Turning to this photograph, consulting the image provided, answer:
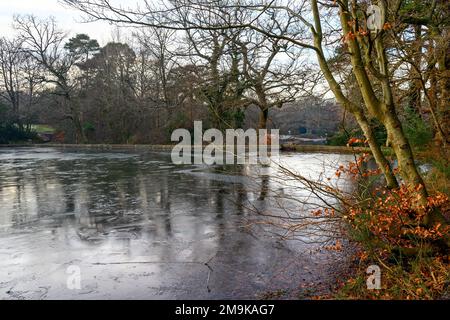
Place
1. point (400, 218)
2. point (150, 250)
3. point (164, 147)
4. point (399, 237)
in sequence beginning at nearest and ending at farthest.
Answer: point (400, 218) < point (399, 237) < point (150, 250) < point (164, 147)

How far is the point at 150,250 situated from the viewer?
4.74 metres

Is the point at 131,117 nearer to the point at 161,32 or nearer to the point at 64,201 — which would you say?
the point at 161,32

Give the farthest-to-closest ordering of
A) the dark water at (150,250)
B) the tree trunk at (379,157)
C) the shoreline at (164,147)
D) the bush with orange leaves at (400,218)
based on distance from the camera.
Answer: the shoreline at (164,147) → the tree trunk at (379,157) → the bush with orange leaves at (400,218) → the dark water at (150,250)

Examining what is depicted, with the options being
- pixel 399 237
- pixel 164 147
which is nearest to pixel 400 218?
pixel 399 237

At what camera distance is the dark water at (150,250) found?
3645 millimetres

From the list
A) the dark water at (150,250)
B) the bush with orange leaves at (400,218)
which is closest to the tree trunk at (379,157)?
the bush with orange leaves at (400,218)

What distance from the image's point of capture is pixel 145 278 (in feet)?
12.7

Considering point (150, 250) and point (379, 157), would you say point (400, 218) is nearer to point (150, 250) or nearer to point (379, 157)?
point (379, 157)

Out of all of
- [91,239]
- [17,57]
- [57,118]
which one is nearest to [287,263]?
[91,239]

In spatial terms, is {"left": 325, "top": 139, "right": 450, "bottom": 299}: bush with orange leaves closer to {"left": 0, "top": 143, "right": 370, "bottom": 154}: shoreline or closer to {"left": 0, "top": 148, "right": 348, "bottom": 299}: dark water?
{"left": 0, "top": 148, "right": 348, "bottom": 299}: dark water

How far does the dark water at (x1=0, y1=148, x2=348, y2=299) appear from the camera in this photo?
143 inches

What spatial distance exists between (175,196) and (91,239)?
11.1 feet

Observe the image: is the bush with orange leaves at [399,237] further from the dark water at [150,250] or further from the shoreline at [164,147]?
the shoreline at [164,147]

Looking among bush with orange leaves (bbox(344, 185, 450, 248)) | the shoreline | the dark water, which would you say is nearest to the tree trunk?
bush with orange leaves (bbox(344, 185, 450, 248))
